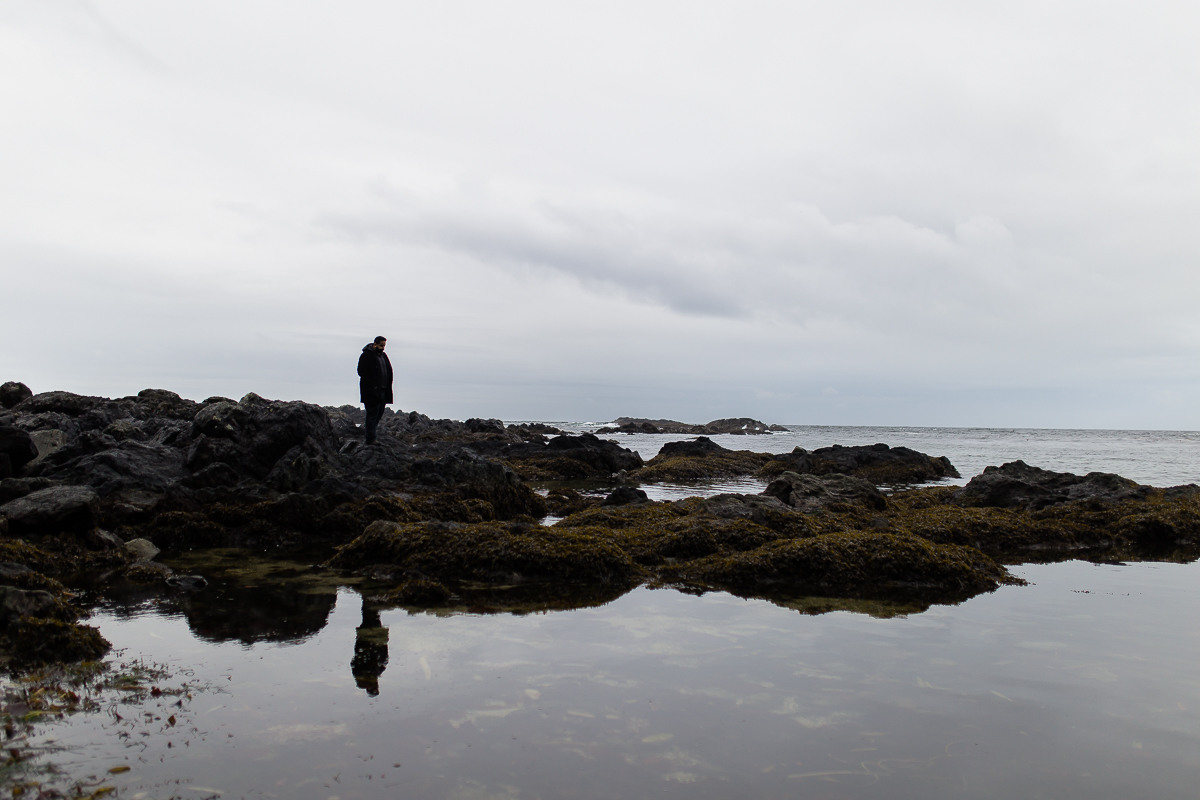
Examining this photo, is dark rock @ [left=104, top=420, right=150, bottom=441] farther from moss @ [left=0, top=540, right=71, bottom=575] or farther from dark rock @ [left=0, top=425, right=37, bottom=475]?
moss @ [left=0, top=540, right=71, bottom=575]

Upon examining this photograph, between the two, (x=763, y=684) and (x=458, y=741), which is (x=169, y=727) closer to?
(x=458, y=741)

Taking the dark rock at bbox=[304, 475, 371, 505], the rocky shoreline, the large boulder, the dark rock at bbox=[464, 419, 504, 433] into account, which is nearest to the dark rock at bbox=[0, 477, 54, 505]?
the rocky shoreline

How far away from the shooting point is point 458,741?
3.33 m

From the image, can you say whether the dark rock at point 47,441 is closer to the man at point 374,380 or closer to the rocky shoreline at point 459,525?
the rocky shoreline at point 459,525

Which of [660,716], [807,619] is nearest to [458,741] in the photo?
[660,716]

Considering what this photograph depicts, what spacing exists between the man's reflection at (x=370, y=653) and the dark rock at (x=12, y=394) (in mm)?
24123

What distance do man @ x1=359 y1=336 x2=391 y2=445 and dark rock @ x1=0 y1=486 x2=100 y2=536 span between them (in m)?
5.84

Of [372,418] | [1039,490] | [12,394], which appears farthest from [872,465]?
[12,394]

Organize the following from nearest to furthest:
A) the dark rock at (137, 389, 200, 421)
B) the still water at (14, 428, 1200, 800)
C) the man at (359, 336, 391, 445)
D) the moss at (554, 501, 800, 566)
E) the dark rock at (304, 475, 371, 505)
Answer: the still water at (14, 428, 1200, 800)
the moss at (554, 501, 800, 566)
the dark rock at (304, 475, 371, 505)
the man at (359, 336, 391, 445)
the dark rock at (137, 389, 200, 421)

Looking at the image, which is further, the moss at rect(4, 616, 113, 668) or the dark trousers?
the dark trousers

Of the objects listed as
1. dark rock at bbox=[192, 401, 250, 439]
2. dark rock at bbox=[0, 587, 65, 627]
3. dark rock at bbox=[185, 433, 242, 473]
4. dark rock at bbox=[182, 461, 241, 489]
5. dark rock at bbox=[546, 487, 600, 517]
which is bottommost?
dark rock at bbox=[546, 487, 600, 517]

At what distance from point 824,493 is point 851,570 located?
17.4ft

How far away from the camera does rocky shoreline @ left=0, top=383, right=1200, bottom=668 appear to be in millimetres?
6621

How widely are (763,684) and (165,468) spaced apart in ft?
33.5
